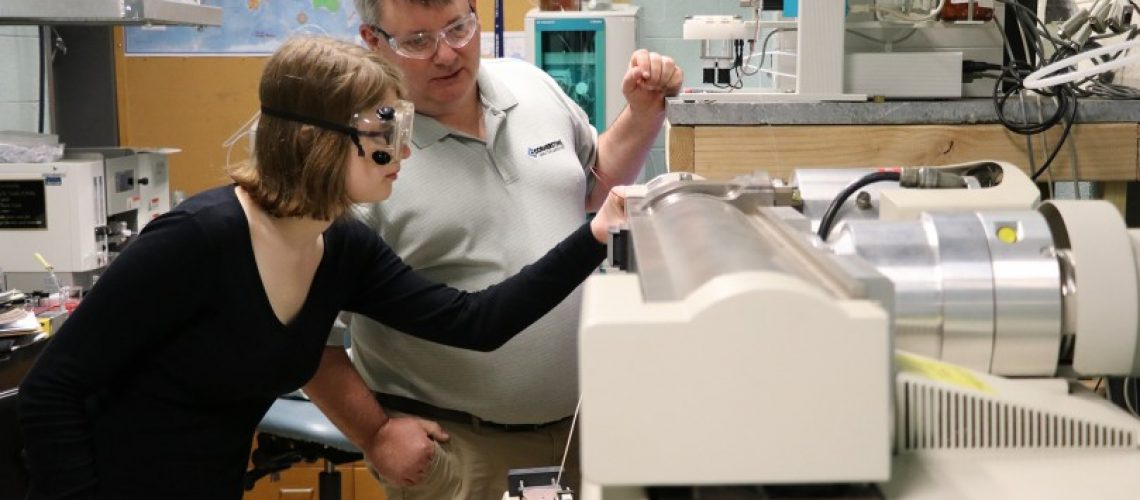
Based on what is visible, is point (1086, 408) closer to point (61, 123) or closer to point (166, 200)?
point (166, 200)

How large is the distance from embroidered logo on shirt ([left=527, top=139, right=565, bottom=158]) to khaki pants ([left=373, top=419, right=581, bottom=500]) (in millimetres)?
457

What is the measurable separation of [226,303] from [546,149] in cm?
62

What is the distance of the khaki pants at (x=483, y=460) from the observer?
192 cm

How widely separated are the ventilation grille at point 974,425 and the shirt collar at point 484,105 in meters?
1.21

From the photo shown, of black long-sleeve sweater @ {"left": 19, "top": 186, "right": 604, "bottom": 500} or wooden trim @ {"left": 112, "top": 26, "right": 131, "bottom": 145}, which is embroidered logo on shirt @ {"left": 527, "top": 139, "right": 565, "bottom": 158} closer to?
black long-sleeve sweater @ {"left": 19, "top": 186, "right": 604, "bottom": 500}

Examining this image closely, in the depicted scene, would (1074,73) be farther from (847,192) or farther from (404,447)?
(404,447)

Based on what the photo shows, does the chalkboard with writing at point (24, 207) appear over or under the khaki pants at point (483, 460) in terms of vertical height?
over

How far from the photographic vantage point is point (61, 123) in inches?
166

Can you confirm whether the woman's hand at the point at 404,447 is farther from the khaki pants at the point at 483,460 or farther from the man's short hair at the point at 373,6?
the man's short hair at the point at 373,6

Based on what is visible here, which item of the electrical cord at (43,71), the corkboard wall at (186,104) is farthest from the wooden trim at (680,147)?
the corkboard wall at (186,104)

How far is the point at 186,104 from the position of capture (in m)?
4.65

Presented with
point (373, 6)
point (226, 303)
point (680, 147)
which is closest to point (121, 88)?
point (373, 6)

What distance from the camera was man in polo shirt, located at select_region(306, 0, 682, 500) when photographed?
1.86m

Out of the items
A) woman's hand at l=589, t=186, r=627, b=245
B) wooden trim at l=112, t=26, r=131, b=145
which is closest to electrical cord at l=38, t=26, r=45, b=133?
wooden trim at l=112, t=26, r=131, b=145
